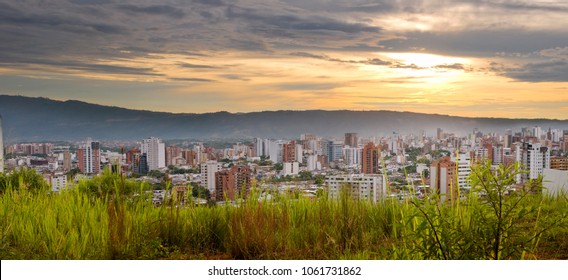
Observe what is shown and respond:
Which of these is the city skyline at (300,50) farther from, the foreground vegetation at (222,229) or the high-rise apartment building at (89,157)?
the foreground vegetation at (222,229)

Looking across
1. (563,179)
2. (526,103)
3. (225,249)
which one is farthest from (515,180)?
(563,179)

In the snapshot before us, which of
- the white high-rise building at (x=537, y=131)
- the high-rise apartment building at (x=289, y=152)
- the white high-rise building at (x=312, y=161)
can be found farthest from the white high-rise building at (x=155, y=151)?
the white high-rise building at (x=537, y=131)

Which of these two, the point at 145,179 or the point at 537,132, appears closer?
the point at 537,132

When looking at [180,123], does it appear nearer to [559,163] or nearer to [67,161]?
[67,161]

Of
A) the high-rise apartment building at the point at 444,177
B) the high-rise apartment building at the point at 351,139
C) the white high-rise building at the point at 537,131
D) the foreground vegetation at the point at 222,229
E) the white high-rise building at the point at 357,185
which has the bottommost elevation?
the foreground vegetation at the point at 222,229
